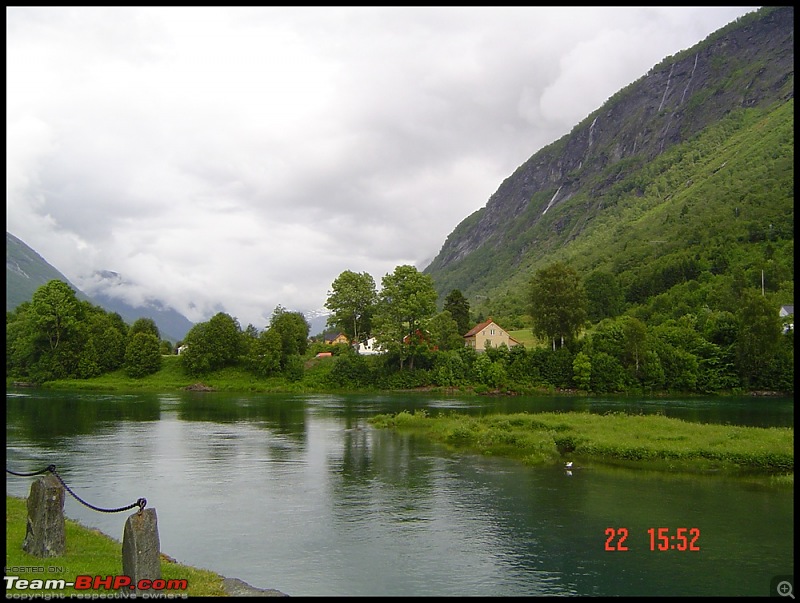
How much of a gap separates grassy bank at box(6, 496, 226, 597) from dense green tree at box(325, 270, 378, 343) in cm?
9605

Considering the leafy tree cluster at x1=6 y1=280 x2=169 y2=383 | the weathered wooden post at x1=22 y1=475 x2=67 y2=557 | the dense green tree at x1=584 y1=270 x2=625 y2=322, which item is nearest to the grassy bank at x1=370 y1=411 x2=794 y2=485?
the weathered wooden post at x1=22 y1=475 x2=67 y2=557

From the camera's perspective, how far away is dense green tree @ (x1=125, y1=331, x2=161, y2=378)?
109188 mm

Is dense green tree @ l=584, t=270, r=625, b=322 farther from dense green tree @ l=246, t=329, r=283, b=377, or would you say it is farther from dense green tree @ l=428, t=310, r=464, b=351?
dense green tree @ l=246, t=329, r=283, b=377

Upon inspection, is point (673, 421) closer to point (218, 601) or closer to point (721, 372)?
point (218, 601)

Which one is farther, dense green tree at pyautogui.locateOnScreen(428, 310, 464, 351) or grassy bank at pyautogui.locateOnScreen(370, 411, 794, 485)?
dense green tree at pyautogui.locateOnScreen(428, 310, 464, 351)

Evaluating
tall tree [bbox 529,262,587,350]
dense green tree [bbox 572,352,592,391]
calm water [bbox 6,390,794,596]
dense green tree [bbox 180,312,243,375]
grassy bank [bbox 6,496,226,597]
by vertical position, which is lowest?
calm water [bbox 6,390,794,596]

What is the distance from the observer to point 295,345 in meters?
112

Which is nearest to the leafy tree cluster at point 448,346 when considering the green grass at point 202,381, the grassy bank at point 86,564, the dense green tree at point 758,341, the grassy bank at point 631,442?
the dense green tree at point 758,341

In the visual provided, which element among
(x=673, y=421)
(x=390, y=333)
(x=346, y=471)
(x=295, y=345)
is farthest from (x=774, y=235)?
(x=346, y=471)

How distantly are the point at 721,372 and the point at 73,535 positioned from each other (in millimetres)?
95545

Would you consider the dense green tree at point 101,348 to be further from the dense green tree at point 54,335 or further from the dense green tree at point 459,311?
the dense green tree at point 459,311

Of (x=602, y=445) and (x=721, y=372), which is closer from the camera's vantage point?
(x=602, y=445)

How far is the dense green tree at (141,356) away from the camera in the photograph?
358ft

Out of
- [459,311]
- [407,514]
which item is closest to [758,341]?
[459,311]
